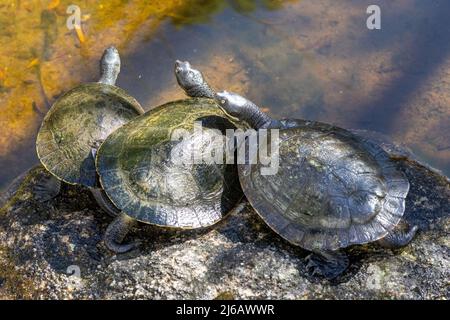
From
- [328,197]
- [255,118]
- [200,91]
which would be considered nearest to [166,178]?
[255,118]

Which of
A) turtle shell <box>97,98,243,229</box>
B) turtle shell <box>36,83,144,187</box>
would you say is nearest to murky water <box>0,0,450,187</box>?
turtle shell <box>36,83,144,187</box>

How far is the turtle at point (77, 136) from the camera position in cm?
401

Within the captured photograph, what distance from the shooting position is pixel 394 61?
19.9 ft

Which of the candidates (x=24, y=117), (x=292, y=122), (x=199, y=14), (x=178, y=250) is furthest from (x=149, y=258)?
(x=199, y=14)

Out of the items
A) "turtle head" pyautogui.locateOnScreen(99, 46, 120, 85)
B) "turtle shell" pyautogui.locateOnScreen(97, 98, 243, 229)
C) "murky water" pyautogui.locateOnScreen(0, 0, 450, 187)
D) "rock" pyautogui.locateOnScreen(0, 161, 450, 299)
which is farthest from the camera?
"murky water" pyautogui.locateOnScreen(0, 0, 450, 187)

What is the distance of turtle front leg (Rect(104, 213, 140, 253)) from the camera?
3.51 m

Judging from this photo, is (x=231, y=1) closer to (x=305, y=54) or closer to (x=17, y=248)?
(x=305, y=54)

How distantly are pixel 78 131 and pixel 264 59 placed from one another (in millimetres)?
2949

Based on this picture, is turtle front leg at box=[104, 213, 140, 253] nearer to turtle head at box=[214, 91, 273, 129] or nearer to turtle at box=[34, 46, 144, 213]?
turtle at box=[34, 46, 144, 213]

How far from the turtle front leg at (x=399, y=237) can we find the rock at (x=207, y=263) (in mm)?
74

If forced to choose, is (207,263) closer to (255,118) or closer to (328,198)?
(328,198)

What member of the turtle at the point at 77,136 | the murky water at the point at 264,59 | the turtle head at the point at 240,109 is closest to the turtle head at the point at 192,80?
the turtle at the point at 77,136

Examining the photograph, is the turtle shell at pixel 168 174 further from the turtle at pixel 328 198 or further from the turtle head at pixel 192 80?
the turtle head at pixel 192 80

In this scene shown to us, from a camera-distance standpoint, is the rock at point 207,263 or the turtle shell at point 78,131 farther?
the turtle shell at point 78,131
